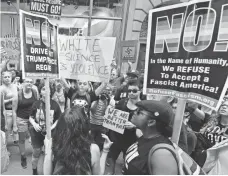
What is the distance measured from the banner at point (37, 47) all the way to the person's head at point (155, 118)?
4.30ft

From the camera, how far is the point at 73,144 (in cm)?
170

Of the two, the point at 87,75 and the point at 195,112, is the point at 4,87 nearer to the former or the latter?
the point at 87,75

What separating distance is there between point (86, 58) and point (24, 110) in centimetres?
141

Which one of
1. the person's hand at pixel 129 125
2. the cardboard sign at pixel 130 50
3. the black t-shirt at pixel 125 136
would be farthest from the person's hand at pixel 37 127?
the cardboard sign at pixel 130 50

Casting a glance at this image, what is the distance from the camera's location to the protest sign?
10.0 feet

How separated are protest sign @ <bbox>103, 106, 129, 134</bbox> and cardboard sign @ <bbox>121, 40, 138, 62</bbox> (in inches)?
125

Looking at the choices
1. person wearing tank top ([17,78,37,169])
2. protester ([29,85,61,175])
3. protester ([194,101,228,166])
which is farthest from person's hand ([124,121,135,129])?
person wearing tank top ([17,78,37,169])

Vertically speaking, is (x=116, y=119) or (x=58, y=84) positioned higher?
(x=58, y=84)

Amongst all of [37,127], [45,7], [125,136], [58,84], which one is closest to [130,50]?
[58,84]

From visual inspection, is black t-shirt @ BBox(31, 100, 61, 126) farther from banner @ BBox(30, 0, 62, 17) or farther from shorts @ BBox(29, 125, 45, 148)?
banner @ BBox(30, 0, 62, 17)

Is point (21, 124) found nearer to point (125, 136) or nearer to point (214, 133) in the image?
point (125, 136)

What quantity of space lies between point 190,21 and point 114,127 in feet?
5.93

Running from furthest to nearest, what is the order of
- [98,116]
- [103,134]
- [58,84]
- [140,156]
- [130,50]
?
[130,50] < [58,84] < [98,116] < [103,134] < [140,156]

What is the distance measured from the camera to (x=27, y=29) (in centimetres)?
247
